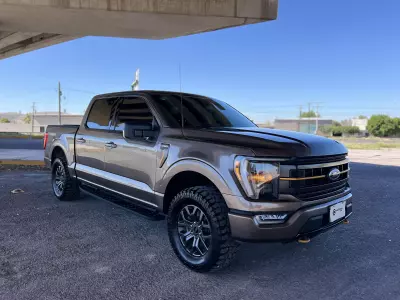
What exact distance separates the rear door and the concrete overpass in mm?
6938

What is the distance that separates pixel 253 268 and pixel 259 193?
98 centimetres

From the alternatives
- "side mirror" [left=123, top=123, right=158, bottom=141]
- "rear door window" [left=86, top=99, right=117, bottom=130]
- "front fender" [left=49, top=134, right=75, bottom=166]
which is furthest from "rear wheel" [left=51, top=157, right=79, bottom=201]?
"side mirror" [left=123, top=123, right=158, bottom=141]

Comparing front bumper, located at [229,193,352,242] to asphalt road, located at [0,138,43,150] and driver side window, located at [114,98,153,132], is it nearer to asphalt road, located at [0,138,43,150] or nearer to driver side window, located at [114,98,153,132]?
driver side window, located at [114,98,153,132]

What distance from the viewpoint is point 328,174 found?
2979 millimetres

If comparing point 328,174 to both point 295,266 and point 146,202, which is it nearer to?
point 295,266

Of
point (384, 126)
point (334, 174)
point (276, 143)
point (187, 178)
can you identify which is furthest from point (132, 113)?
point (384, 126)

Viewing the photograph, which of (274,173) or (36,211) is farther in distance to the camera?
(36,211)

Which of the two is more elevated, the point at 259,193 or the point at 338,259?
the point at 259,193

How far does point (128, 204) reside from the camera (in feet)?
13.0

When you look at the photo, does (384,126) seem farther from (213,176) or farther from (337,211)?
(213,176)

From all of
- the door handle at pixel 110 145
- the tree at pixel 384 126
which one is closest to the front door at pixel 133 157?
the door handle at pixel 110 145

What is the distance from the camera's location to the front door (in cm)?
359

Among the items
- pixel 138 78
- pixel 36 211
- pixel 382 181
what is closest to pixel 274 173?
pixel 36 211

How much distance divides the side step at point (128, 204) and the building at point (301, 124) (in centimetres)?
5912
